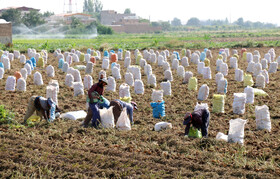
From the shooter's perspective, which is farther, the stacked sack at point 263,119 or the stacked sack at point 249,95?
the stacked sack at point 249,95

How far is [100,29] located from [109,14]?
45.1m

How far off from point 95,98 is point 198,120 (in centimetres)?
202

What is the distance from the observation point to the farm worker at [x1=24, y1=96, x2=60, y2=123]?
8.39 meters

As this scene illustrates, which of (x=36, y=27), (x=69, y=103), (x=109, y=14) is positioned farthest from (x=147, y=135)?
(x=109, y=14)

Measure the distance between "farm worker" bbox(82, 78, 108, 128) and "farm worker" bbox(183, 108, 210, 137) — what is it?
68.2 inches

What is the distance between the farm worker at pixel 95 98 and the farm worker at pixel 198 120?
1733mm

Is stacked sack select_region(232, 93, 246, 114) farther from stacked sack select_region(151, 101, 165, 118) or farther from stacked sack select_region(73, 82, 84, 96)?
stacked sack select_region(73, 82, 84, 96)

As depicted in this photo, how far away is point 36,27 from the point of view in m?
61.2

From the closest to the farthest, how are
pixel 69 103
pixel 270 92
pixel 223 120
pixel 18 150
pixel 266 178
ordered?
pixel 266 178
pixel 18 150
pixel 223 120
pixel 69 103
pixel 270 92

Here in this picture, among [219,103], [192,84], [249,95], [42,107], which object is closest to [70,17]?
[192,84]

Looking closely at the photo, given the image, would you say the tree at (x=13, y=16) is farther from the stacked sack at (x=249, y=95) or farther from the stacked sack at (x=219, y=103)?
the stacked sack at (x=219, y=103)

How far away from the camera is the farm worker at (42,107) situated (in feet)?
27.5

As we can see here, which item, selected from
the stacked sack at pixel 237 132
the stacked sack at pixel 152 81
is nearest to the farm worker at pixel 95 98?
the stacked sack at pixel 237 132

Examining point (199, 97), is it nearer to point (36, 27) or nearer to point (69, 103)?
point (69, 103)
